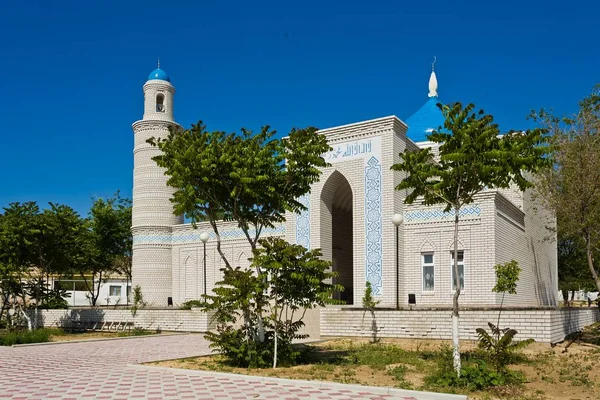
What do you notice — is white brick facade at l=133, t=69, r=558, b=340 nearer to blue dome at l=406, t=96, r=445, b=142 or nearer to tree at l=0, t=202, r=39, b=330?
blue dome at l=406, t=96, r=445, b=142

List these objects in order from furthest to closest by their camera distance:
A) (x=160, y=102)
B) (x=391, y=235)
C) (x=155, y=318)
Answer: (x=160, y=102), (x=155, y=318), (x=391, y=235)

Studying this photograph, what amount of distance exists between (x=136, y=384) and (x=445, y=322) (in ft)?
30.9

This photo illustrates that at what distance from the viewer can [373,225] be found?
2244 cm

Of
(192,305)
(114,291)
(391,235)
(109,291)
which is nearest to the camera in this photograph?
(391,235)

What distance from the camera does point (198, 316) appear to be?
22.8m

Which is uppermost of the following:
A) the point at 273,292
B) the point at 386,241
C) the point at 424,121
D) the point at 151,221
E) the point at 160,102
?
the point at 160,102

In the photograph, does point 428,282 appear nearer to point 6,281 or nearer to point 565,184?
point 565,184

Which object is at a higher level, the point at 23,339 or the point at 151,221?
the point at 151,221

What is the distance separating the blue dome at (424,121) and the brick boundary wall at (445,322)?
1101cm

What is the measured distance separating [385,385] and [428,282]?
11727mm

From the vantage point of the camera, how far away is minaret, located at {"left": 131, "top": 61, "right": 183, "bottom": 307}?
29359 mm

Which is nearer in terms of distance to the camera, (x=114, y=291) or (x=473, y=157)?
(x=473, y=157)

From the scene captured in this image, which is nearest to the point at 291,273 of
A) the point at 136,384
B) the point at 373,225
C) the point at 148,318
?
the point at 136,384

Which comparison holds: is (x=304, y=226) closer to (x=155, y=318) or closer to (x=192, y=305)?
(x=192, y=305)
